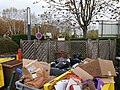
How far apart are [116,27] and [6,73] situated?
29.4 ft

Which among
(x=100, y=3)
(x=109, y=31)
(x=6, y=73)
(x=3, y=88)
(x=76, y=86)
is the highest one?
(x=100, y=3)

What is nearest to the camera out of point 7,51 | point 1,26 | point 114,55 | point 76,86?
point 76,86

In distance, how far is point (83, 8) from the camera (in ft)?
37.0

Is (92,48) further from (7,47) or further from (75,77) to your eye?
(7,47)

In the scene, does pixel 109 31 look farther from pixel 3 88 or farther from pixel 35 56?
pixel 3 88

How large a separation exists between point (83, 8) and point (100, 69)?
8.85 m

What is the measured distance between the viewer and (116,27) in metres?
11.7

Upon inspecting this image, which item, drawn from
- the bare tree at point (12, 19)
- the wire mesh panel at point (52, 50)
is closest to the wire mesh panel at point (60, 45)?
the wire mesh panel at point (52, 50)

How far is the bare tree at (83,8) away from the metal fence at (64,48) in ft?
10.4

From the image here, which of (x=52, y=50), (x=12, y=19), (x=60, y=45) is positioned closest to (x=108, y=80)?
(x=52, y=50)

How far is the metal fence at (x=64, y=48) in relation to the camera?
309 inches

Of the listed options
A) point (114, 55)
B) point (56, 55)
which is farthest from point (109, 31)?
point (56, 55)

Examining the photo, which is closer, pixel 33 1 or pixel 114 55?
pixel 114 55

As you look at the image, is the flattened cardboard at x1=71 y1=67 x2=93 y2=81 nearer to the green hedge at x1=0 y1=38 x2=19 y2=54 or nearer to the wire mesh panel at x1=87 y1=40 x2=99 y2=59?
the wire mesh panel at x1=87 y1=40 x2=99 y2=59
